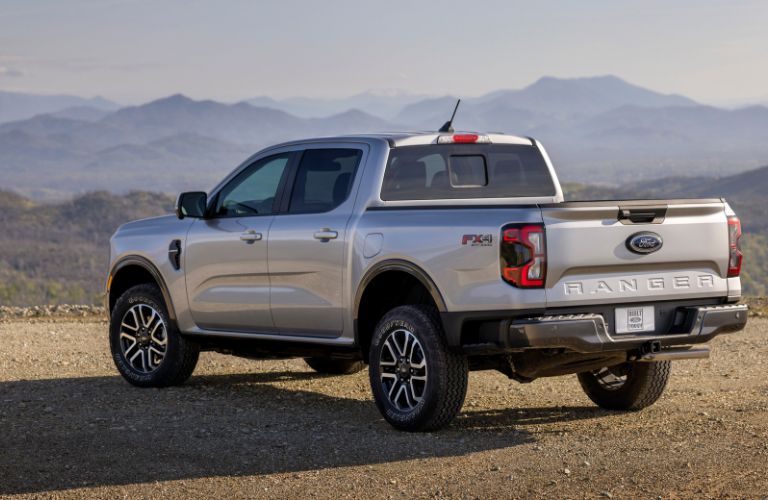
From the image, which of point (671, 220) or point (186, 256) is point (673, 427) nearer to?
point (671, 220)

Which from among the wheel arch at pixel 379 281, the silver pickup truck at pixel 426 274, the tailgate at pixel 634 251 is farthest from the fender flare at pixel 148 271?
the tailgate at pixel 634 251

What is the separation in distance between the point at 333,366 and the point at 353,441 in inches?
117

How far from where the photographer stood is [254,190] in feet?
27.5

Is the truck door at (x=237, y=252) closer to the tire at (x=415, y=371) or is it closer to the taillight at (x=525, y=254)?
the tire at (x=415, y=371)

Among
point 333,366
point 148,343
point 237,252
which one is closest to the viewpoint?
point 237,252

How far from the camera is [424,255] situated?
680 cm

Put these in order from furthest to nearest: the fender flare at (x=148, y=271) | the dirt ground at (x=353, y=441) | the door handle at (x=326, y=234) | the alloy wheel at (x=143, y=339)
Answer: the alloy wheel at (x=143, y=339) → the fender flare at (x=148, y=271) → the door handle at (x=326, y=234) → the dirt ground at (x=353, y=441)

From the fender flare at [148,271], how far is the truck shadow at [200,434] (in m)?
0.65

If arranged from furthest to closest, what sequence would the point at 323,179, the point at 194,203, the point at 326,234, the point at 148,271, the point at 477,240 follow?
the point at 148,271 → the point at 194,203 → the point at 323,179 → the point at 326,234 → the point at 477,240

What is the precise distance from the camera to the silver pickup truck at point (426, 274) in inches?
254

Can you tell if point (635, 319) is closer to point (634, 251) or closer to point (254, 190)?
point (634, 251)

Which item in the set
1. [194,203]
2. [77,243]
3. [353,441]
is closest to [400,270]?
[353,441]

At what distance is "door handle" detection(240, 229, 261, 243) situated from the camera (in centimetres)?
809

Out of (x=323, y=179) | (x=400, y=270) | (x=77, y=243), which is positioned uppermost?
(x=323, y=179)
